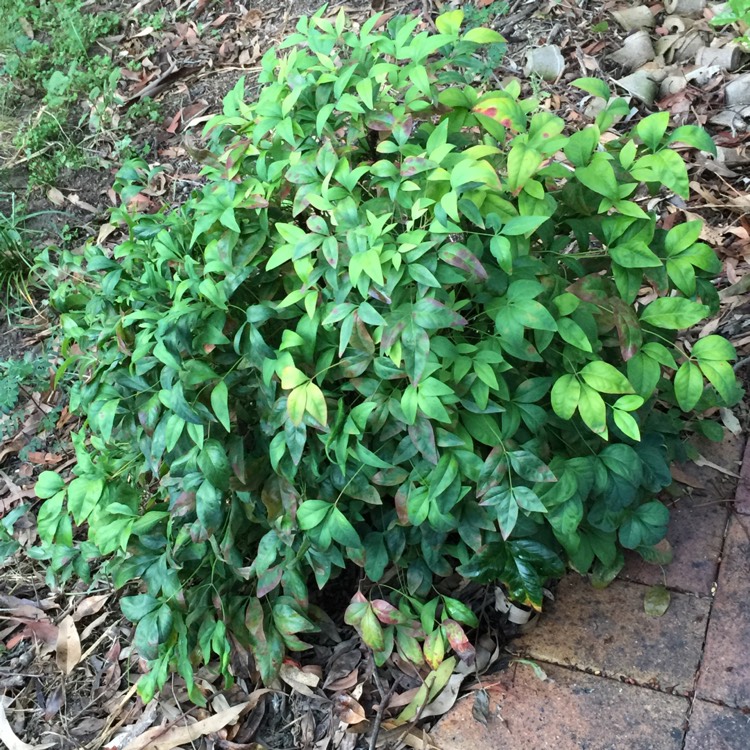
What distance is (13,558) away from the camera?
10.3ft

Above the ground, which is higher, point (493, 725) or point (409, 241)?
point (409, 241)

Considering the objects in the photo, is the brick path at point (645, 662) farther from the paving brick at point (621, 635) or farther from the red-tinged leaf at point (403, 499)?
the red-tinged leaf at point (403, 499)

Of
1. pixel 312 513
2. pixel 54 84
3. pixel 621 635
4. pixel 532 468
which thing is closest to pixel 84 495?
pixel 312 513

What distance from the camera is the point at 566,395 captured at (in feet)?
6.18

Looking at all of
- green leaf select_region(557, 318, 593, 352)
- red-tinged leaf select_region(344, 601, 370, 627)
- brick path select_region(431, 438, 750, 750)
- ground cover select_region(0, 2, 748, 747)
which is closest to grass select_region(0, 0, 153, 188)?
ground cover select_region(0, 2, 748, 747)

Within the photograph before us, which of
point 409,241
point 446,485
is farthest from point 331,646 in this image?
point 409,241

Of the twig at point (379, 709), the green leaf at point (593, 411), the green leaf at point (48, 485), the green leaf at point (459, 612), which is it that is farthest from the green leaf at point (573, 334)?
the green leaf at point (48, 485)

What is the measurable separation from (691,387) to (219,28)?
3.73 meters

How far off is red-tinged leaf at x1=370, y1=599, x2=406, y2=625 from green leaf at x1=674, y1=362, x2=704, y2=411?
932 millimetres

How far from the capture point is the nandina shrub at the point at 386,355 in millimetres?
1860

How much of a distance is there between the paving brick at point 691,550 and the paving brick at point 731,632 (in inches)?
1.4

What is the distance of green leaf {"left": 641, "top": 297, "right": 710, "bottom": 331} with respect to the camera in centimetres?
197

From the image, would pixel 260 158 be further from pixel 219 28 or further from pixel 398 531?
pixel 219 28

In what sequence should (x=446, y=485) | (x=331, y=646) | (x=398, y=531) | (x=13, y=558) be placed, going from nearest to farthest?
(x=446, y=485) → (x=398, y=531) → (x=331, y=646) → (x=13, y=558)
